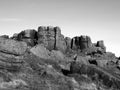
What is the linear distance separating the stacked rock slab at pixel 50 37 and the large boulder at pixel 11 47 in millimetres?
35175

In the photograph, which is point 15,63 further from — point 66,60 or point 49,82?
point 66,60

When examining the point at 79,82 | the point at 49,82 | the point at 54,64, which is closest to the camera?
the point at 49,82

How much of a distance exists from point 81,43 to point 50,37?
2936 cm

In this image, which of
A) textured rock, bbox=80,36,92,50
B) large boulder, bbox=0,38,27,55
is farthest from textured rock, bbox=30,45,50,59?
textured rock, bbox=80,36,92,50

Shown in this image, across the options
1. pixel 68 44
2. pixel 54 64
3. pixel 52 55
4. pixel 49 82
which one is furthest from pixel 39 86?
pixel 68 44

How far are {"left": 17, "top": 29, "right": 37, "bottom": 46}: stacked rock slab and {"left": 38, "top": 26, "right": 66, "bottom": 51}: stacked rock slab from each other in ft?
14.3

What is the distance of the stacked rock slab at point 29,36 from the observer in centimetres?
13625

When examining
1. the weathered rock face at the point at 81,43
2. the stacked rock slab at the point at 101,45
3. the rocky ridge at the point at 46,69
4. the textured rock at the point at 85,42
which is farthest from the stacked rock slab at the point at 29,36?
the stacked rock slab at the point at 101,45

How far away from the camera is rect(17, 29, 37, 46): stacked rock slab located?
13625 cm

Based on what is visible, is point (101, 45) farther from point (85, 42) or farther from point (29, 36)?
point (29, 36)

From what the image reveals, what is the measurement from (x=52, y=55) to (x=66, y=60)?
764cm

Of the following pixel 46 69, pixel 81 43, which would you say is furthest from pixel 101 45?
pixel 46 69

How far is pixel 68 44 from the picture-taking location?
15375cm

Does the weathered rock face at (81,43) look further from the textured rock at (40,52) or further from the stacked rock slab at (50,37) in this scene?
the textured rock at (40,52)
